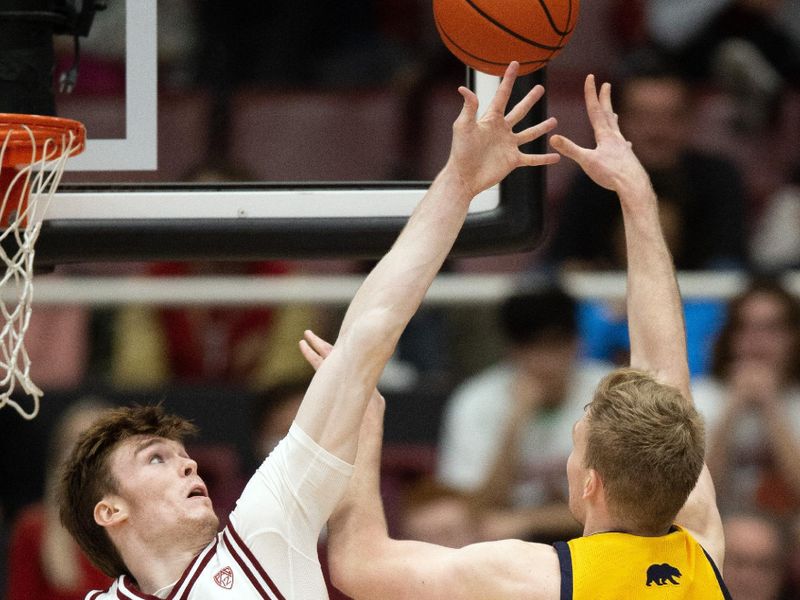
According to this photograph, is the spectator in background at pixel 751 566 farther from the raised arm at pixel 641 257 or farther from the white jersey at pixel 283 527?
the white jersey at pixel 283 527

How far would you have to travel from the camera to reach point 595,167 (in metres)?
3.22

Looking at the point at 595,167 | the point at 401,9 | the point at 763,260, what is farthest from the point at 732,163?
the point at 595,167

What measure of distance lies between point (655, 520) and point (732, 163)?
301 cm

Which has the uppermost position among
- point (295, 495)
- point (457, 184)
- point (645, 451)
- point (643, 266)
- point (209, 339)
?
point (457, 184)

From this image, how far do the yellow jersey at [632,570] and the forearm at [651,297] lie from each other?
1.51 feet

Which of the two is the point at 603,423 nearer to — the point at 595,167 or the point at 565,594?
the point at 565,594

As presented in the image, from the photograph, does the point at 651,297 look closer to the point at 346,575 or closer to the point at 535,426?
the point at 346,575

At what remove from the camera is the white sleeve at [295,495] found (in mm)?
2688

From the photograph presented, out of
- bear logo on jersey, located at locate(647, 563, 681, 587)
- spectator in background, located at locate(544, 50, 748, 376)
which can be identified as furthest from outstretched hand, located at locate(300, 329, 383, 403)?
spectator in background, located at locate(544, 50, 748, 376)

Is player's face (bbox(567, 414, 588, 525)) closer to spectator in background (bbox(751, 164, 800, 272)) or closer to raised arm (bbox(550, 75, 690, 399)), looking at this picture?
raised arm (bbox(550, 75, 690, 399))

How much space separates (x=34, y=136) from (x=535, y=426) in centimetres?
216

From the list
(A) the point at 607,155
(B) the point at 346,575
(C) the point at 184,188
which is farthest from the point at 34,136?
(A) the point at 607,155

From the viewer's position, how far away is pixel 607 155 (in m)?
3.23

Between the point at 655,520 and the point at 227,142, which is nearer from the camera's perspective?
the point at 655,520
